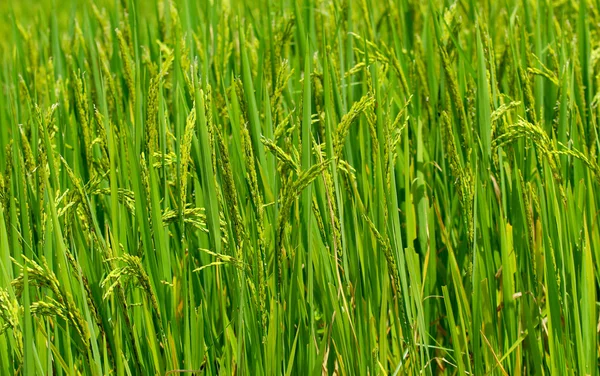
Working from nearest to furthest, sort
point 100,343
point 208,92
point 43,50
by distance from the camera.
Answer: point 208,92 → point 100,343 → point 43,50

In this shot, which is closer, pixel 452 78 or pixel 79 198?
pixel 79 198

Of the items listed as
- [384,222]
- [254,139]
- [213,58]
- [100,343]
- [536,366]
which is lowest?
[536,366]

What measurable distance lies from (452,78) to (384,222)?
291 millimetres

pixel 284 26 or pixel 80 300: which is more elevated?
pixel 284 26

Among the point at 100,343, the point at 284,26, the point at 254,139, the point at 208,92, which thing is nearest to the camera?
the point at 208,92

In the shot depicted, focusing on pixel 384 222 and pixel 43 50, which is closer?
pixel 384 222

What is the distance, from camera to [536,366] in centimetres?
129

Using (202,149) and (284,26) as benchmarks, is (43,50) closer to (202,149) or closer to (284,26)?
(284,26)

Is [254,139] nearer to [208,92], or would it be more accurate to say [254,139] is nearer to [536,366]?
[208,92]

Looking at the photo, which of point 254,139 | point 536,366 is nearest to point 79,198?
point 254,139

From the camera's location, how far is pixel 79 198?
114 centimetres

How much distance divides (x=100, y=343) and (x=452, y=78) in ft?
2.33

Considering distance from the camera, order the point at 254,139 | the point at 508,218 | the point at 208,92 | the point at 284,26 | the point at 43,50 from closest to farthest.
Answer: the point at 208,92, the point at 254,139, the point at 508,218, the point at 284,26, the point at 43,50

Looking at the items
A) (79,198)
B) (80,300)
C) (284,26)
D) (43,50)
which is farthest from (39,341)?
(43,50)
